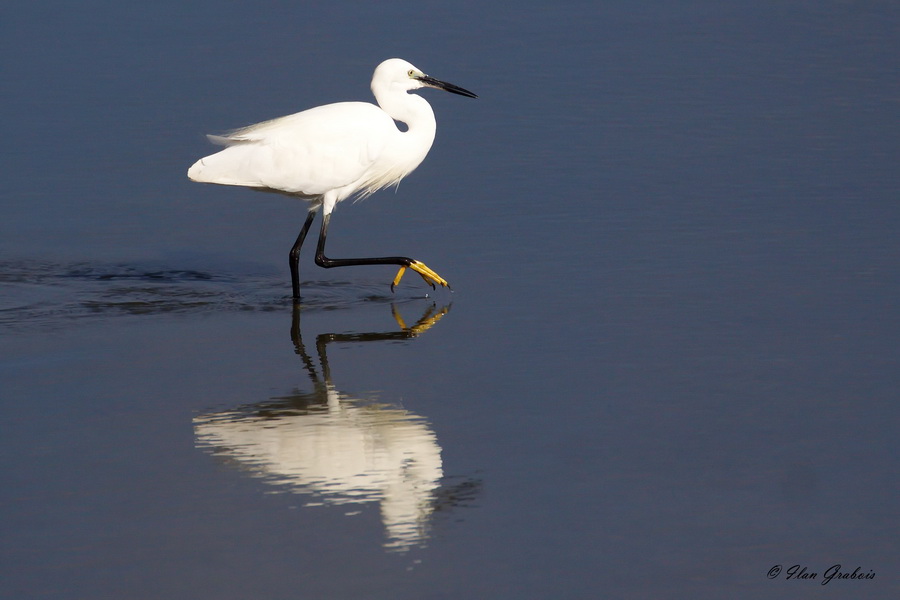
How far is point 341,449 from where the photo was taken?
5105mm

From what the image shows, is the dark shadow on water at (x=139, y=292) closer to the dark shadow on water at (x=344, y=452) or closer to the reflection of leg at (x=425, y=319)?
the reflection of leg at (x=425, y=319)

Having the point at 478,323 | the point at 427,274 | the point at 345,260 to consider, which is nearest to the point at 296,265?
the point at 345,260

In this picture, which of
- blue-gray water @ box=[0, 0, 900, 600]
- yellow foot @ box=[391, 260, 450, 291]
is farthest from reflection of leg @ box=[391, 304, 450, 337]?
yellow foot @ box=[391, 260, 450, 291]

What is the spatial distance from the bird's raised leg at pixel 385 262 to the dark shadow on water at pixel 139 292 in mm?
138

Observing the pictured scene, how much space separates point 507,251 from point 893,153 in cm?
320

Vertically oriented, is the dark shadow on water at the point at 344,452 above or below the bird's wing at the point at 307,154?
below

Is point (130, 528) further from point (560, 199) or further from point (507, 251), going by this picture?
point (560, 199)

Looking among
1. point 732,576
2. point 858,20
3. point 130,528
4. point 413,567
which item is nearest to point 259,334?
point 130,528

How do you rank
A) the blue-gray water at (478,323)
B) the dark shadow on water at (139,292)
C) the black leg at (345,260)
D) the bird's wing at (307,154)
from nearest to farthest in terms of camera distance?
1. the blue-gray water at (478,323)
2. the dark shadow on water at (139,292)
3. the black leg at (345,260)
4. the bird's wing at (307,154)

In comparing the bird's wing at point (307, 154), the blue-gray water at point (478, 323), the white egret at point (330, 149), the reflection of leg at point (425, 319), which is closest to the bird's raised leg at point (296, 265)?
the white egret at point (330, 149)

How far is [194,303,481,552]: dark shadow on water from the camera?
4.63 meters

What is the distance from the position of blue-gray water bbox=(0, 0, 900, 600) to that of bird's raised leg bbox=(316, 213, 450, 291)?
0.11 metres

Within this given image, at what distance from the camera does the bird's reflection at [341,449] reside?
4.65m

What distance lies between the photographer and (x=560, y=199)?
28.5ft
